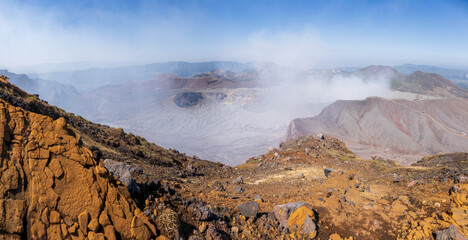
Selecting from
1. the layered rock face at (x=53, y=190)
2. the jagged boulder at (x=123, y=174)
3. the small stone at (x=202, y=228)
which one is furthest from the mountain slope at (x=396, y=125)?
the layered rock face at (x=53, y=190)

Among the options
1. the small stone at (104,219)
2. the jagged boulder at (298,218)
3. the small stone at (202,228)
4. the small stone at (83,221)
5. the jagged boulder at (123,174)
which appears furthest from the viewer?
the jagged boulder at (298,218)

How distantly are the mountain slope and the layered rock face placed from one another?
58.3 m

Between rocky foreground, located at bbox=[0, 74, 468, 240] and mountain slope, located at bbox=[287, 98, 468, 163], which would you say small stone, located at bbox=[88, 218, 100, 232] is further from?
mountain slope, located at bbox=[287, 98, 468, 163]

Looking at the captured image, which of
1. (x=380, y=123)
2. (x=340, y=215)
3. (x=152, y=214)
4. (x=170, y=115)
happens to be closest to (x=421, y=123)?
(x=380, y=123)

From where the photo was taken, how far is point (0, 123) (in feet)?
12.8

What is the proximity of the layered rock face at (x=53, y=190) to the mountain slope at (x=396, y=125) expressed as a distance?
191ft

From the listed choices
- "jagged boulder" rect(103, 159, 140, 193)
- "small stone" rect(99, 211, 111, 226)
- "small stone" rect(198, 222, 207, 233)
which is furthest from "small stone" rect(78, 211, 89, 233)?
"small stone" rect(198, 222, 207, 233)

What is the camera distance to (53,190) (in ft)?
13.1

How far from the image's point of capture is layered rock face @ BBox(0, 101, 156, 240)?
3.59 metres

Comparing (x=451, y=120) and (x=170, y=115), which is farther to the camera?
(x=170, y=115)

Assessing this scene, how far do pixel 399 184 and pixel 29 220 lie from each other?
43.1 feet

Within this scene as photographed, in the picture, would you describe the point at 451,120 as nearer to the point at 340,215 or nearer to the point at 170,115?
the point at 340,215

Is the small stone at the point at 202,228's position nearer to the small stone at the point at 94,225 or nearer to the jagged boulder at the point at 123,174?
the jagged boulder at the point at 123,174

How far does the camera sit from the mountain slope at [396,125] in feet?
196
